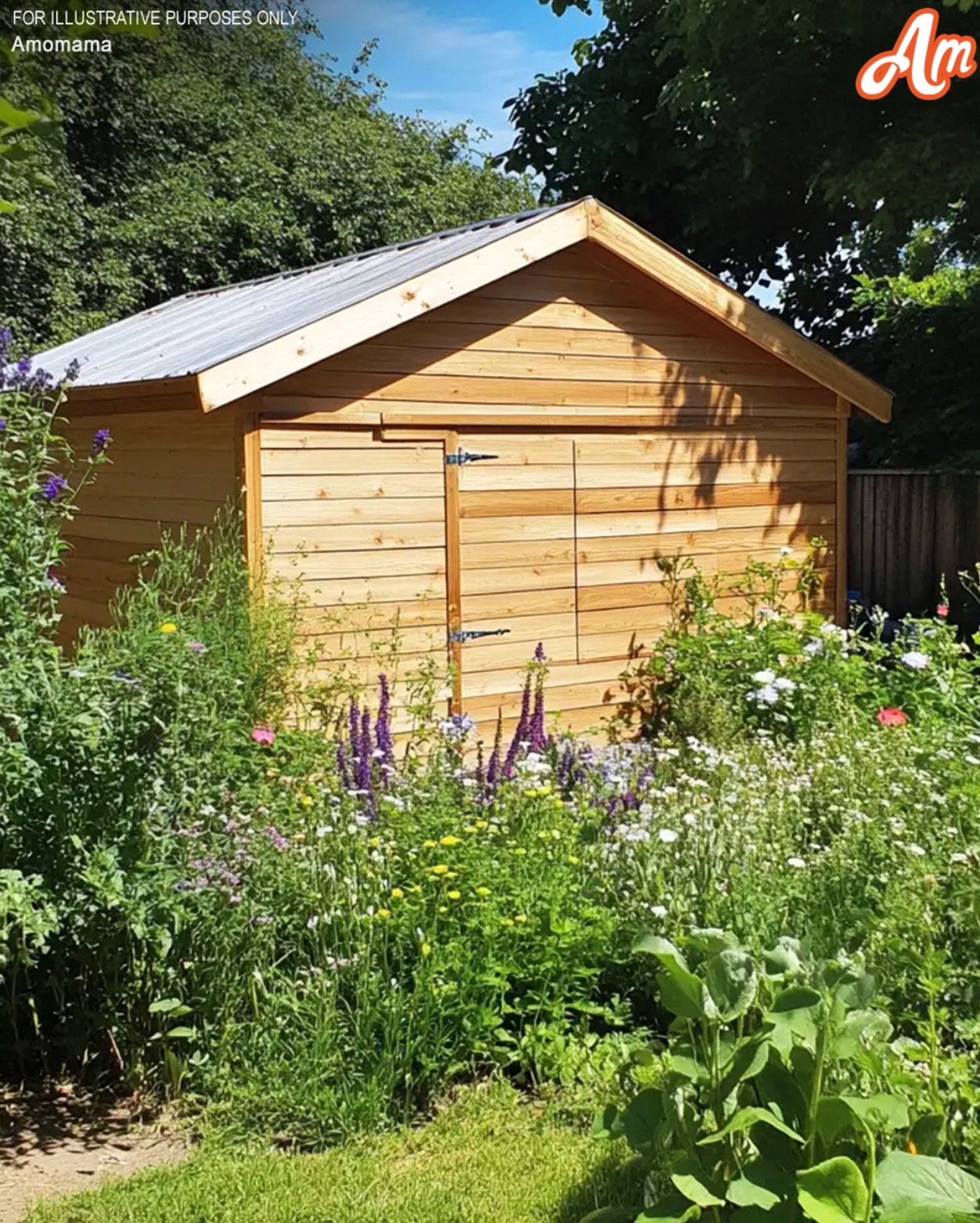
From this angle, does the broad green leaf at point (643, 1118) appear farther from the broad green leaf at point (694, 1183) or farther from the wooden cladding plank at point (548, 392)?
the wooden cladding plank at point (548, 392)

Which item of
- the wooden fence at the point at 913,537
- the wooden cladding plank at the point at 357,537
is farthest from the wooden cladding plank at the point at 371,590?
the wooden fence at the point at 913,537

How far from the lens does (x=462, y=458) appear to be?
824 centimetres

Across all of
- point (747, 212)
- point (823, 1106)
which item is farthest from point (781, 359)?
point (747, 212)

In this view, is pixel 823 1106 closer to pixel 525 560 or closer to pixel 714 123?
pixel 525 560

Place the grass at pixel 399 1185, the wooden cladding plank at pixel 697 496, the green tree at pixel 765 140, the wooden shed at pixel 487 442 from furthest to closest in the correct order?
1. the green tree at pixel 765 140
2. the wooden cladding plank at pixel 697 496
3. the wooden shed at pixel 487 442
4. the grass at pixel 399 1185

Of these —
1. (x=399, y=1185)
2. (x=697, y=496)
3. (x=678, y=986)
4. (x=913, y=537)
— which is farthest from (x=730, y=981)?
(x=913, y=537)

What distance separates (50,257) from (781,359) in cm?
1450

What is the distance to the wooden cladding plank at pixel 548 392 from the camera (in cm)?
771

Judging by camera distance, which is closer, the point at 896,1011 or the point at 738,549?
the point at 896,1011

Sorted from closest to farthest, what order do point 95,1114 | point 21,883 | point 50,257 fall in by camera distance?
point 21,883
point 95,1114
point 50,257

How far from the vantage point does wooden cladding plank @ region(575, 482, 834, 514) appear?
29.6 feet

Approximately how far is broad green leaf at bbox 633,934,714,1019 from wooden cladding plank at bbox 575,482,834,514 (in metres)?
6.37

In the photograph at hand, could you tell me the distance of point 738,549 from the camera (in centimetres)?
990

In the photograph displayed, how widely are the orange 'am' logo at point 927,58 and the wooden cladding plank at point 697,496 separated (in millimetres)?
4870
